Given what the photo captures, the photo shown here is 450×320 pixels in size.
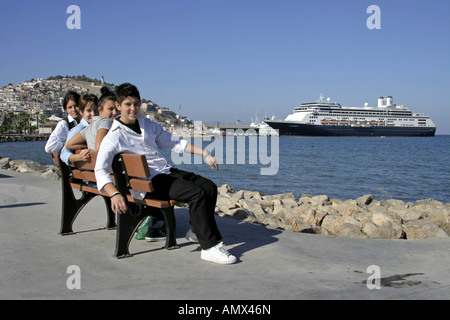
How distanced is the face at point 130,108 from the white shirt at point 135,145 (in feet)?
0.28

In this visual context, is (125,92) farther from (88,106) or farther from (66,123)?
(66,123)

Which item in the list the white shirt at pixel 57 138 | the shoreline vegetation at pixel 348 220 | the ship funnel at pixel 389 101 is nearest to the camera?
the white shirt at pixel 57 138

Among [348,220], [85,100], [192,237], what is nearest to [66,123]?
[85,100]

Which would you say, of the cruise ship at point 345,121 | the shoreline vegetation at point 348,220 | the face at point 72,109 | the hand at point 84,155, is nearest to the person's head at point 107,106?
the hand at point 84,155

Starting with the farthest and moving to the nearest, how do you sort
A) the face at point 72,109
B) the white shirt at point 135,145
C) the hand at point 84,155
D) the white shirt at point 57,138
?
the face at point 72,109
the white shirt at point 57,138
the hand at point 84,155
the white shirt at point 135,145

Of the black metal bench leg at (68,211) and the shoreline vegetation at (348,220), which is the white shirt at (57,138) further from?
the shoreline vegetation at (348,220)

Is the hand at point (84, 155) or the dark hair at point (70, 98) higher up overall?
the dark hair at point (70, 98)

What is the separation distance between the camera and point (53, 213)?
590cm

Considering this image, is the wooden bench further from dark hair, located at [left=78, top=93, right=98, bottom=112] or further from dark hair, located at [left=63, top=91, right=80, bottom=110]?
dark hair, located at [left=63, top=91, right=80, bottom=110]

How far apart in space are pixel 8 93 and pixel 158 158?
198m

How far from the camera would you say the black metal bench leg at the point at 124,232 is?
3.90m
